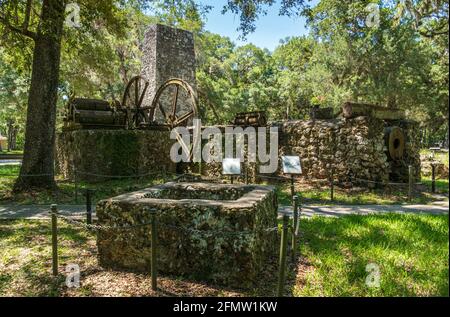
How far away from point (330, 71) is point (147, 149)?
52.2ft

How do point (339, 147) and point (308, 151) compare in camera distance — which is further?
point (308, 151)

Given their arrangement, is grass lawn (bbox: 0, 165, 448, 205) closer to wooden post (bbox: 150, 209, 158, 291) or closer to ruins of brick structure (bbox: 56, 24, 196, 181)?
ruins of brick structure (bbox: 56, 24, 196, 181)

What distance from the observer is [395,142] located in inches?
479

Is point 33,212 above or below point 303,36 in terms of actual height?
below

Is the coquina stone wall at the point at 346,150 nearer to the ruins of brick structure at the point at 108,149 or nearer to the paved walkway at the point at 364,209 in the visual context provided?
the ruins of brick structure at the point at 108,149

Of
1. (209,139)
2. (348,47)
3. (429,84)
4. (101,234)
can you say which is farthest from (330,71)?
(101,234)

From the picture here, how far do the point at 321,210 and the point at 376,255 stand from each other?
358cm

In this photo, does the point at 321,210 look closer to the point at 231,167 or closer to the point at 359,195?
the point at 231,167

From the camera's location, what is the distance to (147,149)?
1308 centimetres

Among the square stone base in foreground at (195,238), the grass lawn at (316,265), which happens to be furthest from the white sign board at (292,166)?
the square stone base in foreground at (195,238)

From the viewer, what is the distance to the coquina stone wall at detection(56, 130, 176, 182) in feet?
40.6
